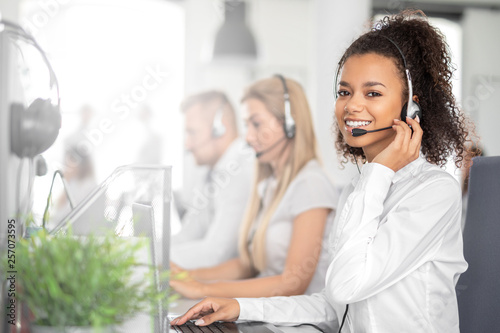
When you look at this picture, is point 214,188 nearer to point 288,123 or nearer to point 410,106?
point 288,123

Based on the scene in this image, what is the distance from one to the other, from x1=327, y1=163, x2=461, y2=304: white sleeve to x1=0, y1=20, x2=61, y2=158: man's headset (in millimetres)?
568

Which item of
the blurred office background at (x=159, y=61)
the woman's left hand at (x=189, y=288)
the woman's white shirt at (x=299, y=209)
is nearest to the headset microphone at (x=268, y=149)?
the woman's white shirt at (x=299, y=209)

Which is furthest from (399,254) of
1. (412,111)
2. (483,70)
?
(483,70)

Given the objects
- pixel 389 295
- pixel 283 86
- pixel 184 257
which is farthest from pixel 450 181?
pixel 184 257

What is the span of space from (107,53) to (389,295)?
19.0 ft

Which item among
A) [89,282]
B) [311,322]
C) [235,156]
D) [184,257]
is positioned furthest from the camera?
[235,156]

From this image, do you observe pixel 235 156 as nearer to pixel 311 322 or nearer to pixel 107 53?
pixel 311 322

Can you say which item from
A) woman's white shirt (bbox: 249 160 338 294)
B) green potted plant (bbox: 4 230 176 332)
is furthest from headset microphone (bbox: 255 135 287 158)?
green potted plant (bbox: 4 230 176 332)

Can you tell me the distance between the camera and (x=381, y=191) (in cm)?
111

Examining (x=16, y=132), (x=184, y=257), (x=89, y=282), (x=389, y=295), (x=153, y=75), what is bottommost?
(x=184, y=257)

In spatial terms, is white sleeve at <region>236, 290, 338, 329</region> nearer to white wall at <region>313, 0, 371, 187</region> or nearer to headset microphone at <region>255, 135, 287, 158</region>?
headset microphone at <region>255, 135, 287, 158</region>

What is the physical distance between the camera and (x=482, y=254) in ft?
4.37

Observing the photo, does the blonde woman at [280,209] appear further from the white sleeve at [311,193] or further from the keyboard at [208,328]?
the keyboard at [208,328]

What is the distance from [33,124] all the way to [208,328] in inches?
19.1
